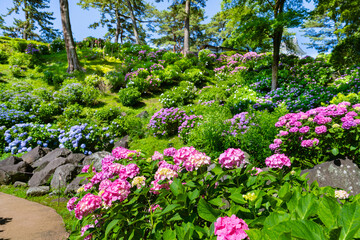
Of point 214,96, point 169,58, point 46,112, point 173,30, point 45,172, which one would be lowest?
point 45,172

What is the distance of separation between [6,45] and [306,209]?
21103 millimetres

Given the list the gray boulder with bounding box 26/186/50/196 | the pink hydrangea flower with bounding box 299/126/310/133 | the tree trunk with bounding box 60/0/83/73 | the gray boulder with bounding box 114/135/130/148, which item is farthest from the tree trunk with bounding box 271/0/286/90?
the tree trunk with bounding box 60/0/83/73

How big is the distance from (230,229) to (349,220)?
17.4 inches

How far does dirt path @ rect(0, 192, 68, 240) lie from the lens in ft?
8.20

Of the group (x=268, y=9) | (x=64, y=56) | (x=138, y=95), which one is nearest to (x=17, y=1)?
(x=64, y=56)

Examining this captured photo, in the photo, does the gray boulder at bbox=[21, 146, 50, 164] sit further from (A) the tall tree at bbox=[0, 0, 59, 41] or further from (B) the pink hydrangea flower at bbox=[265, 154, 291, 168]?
(A) the tall tree at bbox=[0, 0, 59, 41]

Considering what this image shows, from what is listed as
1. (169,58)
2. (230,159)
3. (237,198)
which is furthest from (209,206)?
(169,58)

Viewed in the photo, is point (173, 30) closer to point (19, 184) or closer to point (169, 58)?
point (169, 58)

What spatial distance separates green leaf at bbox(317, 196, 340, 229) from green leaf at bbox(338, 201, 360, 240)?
0.34 ft

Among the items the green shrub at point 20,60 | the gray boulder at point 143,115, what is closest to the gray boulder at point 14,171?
the gray boulder at point 143,115

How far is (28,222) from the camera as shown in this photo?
280 cm

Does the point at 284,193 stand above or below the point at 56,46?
below

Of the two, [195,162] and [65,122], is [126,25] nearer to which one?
[65,122]

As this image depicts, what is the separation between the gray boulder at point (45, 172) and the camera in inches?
178
